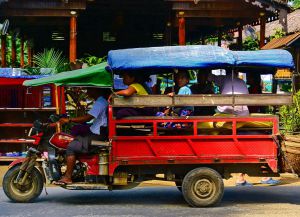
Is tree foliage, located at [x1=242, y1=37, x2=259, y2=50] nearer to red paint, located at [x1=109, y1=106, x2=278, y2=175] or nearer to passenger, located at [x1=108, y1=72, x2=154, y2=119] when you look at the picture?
passenger, located at [x1=108, y1=72, x2=154, y2=119]

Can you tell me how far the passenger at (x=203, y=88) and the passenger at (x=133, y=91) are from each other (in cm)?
83

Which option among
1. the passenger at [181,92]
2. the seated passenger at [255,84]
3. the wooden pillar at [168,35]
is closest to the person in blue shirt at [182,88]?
the passenger at [181,92]

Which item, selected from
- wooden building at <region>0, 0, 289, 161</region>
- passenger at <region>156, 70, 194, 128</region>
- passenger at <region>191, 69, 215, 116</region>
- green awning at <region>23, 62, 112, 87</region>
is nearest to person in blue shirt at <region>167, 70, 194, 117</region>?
passenger at <region>156, 70, 194, 128</region>

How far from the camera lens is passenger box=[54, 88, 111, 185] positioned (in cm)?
866

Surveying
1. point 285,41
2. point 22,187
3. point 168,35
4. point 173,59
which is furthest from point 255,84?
point 168,35

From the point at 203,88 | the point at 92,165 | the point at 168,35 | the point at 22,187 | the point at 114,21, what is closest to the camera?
the point at 92,165

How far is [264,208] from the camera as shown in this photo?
8.59 meters

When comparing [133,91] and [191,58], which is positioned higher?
[191,58]

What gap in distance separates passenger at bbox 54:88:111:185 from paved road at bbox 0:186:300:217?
54 centimetres

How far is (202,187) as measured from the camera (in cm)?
859

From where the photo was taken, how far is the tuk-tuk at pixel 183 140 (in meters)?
8.51

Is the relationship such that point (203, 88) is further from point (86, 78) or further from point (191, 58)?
point (86, 78)

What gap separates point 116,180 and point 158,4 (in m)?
10.8

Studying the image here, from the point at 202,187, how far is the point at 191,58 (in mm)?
1816
